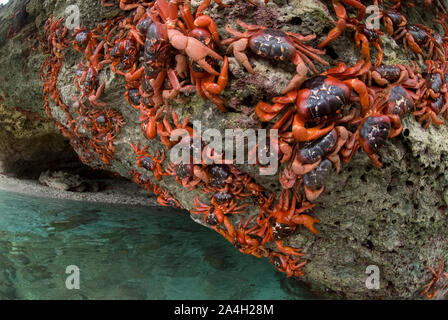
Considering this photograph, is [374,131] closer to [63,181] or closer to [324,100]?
[324,100]

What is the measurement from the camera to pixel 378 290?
3.18 meters

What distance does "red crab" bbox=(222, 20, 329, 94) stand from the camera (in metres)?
2.13

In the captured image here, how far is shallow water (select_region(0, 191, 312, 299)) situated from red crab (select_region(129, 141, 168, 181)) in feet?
4.32

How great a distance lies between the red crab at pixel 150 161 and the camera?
3672 millimetres

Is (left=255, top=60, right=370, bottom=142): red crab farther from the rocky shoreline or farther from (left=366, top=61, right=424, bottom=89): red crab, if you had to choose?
the rocky shoreline

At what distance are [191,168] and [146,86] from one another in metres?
0.89

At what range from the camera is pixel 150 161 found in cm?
377

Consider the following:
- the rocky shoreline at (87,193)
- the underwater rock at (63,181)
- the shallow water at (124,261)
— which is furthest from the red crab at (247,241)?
the underwater rock at (63,181)

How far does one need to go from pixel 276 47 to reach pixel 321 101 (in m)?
0.49

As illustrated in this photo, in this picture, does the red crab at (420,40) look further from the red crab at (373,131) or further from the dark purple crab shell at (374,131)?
the dark purple crab shell at (374,131)

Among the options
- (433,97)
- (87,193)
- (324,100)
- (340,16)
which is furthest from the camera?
(87,193)

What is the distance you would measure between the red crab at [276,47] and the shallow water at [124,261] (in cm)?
273

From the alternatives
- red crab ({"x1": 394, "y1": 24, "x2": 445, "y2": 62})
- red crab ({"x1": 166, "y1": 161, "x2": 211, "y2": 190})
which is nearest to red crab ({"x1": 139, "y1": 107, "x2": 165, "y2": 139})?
red crab ({"x1": 166, "y1": 161, "x2": 211, "y2": 190})

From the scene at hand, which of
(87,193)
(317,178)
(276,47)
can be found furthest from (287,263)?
(87,193)
